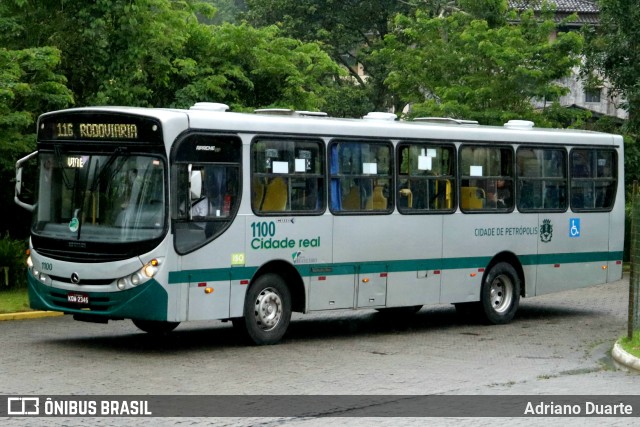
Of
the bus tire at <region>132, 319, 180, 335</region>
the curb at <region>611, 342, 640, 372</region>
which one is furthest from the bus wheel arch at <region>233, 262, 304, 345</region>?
the curb at <region>611, 342, 640, 372</region>

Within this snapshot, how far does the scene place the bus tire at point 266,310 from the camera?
1602cm

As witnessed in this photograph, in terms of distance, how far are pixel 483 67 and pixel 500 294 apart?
633 inches

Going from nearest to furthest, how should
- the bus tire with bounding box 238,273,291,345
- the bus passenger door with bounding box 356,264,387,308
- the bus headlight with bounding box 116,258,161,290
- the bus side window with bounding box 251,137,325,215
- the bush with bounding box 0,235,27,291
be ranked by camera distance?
the bus headlight with bounding box 116,258,161,290, the bus tire with bounding box 238,273,291,345, the bus side window with bounding box 251,137,325,215, the bus passenger door with bounding box 356,264,387,308, the bush with bounding box 0,235,27,291

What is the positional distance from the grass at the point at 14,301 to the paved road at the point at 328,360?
2.62 feet

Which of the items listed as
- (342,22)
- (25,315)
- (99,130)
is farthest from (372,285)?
(342,22)

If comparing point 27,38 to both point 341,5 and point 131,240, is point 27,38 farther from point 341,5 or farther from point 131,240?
point 341,5

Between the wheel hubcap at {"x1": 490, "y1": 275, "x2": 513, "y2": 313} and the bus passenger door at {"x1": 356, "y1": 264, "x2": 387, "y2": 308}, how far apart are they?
9.63ft

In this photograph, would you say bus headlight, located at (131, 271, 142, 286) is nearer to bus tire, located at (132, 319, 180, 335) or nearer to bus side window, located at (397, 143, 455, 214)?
bus tire, located at (132, 319, 180, 335)

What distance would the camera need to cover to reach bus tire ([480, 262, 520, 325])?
65.3ft

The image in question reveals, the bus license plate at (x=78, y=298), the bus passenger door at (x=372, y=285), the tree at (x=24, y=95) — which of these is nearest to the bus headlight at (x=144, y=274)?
the bus license plate at (x=78, y=298)

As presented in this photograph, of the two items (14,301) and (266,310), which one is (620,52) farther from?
(266,310)

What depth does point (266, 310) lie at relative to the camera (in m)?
16.3

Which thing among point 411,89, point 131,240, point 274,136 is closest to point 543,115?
point 411,89

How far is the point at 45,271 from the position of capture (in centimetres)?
1555
